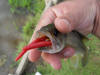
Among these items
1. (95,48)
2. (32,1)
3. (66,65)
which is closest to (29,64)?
(66,65)

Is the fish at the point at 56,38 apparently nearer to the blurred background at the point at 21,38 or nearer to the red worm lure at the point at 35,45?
the red worm lure at the point at 35,45

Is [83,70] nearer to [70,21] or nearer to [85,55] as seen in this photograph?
[85,55]

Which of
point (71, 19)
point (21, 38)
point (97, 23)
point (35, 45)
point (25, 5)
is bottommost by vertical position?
point (21, 38)

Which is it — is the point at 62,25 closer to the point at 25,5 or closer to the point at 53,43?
the point at 53,43

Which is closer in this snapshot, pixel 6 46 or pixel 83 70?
pixel 83 70

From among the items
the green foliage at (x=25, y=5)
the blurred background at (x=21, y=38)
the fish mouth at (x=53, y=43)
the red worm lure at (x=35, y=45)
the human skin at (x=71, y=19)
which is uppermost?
the red worm lure at (x=35, y=45)

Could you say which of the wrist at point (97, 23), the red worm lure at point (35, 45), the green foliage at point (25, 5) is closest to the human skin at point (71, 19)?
the wrist at point (97, 23)

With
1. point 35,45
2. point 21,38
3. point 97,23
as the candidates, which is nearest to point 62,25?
point 35,45

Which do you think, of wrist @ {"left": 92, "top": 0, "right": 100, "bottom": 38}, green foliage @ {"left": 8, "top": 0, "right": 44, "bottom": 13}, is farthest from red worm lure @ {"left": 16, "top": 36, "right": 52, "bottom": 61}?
green foliage @ {"left": 8, "top": 0, "right": 44, "bottom": 13}
